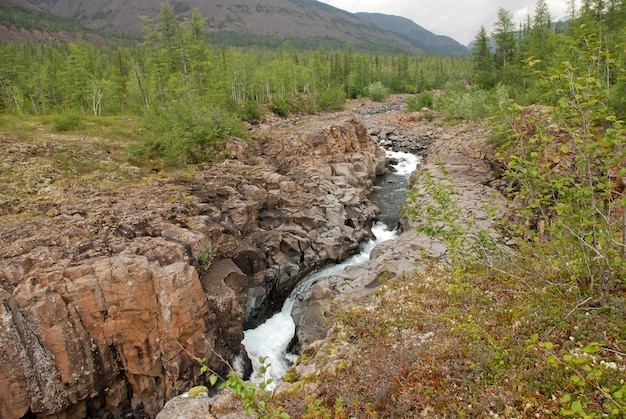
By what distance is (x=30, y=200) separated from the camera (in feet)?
49.3

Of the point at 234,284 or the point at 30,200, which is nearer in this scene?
the point at 234,284

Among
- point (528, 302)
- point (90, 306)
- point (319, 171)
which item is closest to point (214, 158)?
point (319, 171)

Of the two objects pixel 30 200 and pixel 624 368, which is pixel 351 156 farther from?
pixel 624 368

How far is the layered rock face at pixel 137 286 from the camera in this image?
980 centimetres

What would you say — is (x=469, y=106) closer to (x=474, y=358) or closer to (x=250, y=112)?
(x=250, y=112)

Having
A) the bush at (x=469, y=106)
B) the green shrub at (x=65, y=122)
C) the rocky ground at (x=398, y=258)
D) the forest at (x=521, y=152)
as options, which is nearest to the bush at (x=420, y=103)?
the forest at (x=521, y=152)

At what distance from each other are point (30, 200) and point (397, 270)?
15.6 m

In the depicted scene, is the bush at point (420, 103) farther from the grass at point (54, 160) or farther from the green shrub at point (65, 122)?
the green shrub at point (65, 122)

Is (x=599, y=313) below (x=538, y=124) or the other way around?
below

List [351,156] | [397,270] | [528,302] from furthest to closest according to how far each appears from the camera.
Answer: [351,156]
[397,270]
[528,302]

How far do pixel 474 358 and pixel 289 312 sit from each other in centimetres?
1051

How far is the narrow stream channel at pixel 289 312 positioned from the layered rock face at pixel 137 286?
0.56 meters

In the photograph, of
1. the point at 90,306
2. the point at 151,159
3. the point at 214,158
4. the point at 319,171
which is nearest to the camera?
the point at 90,306

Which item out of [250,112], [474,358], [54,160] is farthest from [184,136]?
[474,358]
